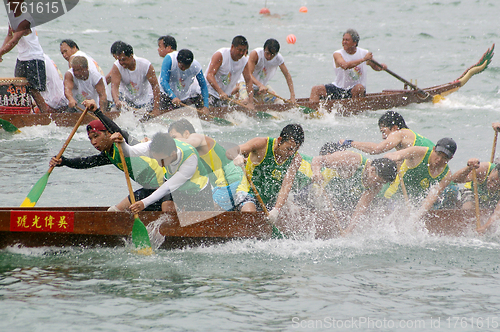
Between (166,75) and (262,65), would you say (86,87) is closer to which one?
(166,75)

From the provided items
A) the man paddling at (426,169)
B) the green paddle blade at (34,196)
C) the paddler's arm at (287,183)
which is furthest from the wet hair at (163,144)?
the man paddling at (426,169)

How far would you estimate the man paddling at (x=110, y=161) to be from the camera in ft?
16.6

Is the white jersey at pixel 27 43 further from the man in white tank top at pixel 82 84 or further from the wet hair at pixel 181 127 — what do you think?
the wet hair at pixel 181 127

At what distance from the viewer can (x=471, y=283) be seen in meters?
4.89

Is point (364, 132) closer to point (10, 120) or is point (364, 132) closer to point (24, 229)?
point (10, 120)

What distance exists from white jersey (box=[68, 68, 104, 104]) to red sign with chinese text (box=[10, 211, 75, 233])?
14.3 ft

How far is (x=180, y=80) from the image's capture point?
9.48 metres

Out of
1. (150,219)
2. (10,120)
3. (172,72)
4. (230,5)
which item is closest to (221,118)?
(172,72)

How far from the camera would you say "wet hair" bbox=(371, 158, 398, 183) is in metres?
5.47

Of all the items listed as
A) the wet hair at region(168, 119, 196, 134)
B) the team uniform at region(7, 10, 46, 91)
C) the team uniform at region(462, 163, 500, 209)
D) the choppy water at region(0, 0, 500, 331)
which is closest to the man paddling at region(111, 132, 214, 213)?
the wet hair at region(168, 119, 196, 134)

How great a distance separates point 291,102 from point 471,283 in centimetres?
648

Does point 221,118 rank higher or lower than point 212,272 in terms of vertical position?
higher

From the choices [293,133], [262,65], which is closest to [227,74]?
[262,65]

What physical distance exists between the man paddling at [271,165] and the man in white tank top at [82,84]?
421 cm
